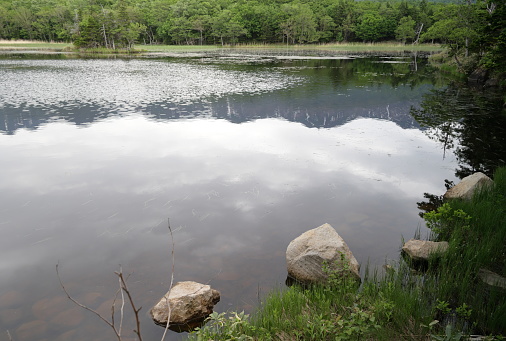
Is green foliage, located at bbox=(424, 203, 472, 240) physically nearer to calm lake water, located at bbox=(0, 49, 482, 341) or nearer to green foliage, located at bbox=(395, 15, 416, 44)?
calm lake water, located at bbox=(0, 49, 482, 341)

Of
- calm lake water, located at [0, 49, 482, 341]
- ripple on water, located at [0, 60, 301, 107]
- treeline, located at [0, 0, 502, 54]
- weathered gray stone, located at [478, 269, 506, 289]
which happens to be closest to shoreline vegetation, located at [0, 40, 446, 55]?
treeline, located at [0, 0, 502, 54]

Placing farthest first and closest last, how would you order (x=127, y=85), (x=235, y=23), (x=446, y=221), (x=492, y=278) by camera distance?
1. (x=235, y=23)
2. (x=127, y=85)
3. (x=446, y=221)
4. (x=492, y=278)

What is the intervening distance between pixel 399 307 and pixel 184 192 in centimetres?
722

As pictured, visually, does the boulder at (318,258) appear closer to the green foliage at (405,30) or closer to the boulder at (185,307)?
the boulder at (185,307)

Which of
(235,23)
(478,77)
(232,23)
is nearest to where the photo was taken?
(478,77)

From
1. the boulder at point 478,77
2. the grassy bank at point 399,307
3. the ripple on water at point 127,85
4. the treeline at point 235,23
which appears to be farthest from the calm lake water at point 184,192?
the treeline at point 235,23

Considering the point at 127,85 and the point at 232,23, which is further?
the point at 232,23

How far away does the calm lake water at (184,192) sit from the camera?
262 inches

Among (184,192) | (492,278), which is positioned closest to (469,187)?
(492,278)

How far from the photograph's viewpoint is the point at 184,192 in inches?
422

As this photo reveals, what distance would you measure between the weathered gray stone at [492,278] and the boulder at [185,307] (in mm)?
4659

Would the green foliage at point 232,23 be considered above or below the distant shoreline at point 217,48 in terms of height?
above

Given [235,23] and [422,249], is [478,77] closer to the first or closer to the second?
[422,249]

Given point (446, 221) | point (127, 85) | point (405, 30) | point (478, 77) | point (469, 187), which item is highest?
point (405, 30)
